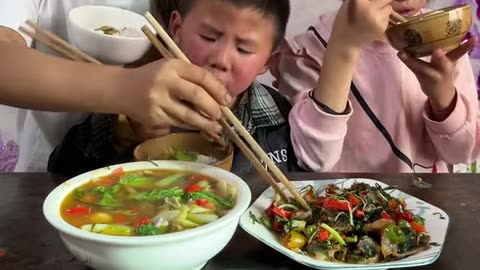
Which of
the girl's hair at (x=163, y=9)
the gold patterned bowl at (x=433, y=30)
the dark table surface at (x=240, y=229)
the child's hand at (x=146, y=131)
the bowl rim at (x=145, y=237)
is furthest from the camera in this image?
the girl's hair at (x=163, y=9)

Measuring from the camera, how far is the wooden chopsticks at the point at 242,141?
2.63ft

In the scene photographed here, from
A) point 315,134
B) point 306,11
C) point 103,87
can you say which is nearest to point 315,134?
point 315,134

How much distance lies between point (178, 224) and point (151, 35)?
25 centimetres

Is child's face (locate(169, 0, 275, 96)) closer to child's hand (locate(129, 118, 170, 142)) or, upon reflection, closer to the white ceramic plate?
child's hand (locate(129, 118, 170, 142))

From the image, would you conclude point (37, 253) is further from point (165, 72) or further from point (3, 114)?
point (3, 114)

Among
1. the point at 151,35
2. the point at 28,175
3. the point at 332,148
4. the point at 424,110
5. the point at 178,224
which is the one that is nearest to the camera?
the point at 178,224

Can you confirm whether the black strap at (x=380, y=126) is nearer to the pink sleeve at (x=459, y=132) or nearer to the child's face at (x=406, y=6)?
the pink sleeve at (x=459, y=132)

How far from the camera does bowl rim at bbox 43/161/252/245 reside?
2.24 feet

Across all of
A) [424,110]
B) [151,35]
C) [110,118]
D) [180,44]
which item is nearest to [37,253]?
[151,35]

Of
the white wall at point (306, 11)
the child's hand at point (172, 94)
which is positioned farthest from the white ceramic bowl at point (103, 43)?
the white wall at point (306, 11)

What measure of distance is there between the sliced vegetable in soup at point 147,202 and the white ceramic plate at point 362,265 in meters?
0.07

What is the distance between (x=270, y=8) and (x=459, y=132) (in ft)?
1.42

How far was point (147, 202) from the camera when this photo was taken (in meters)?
0.80

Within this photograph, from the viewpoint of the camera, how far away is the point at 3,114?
1379 millimetres
